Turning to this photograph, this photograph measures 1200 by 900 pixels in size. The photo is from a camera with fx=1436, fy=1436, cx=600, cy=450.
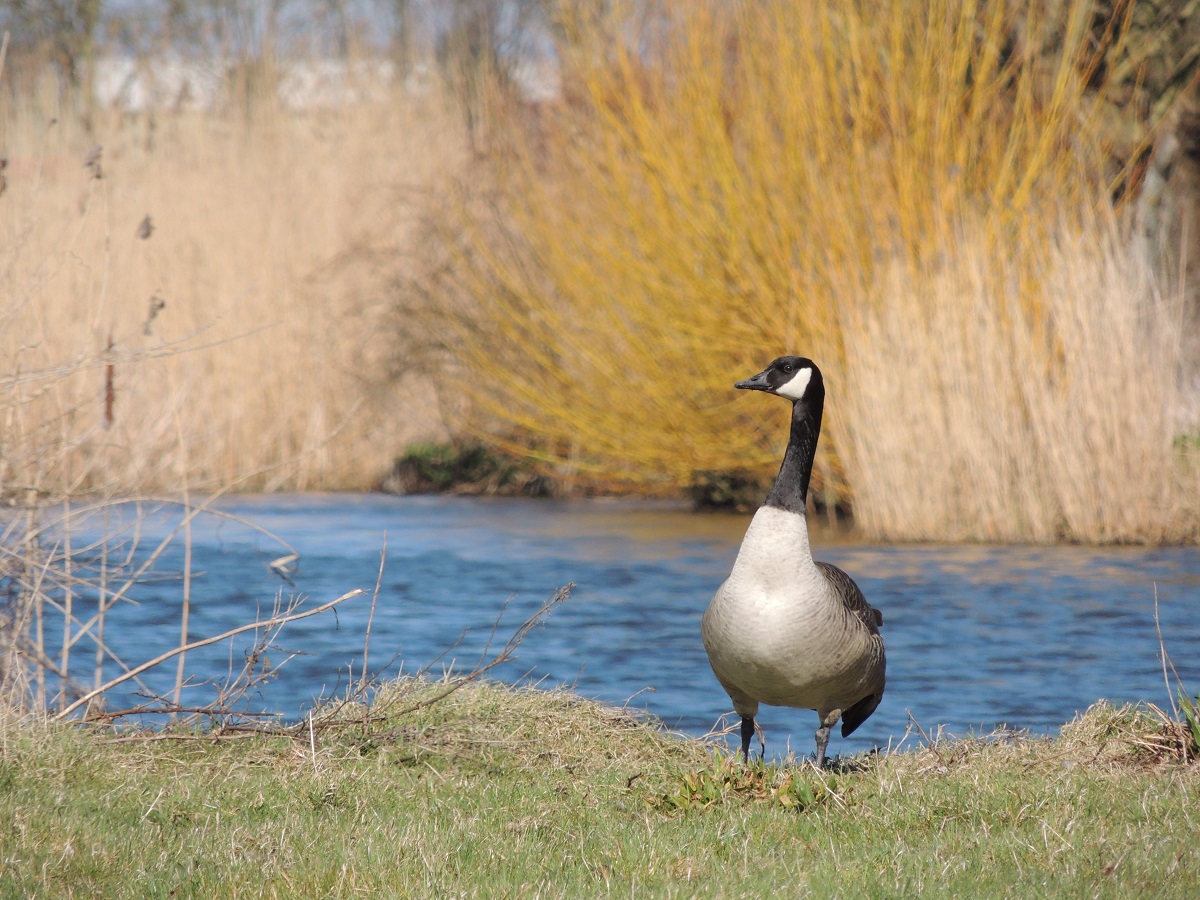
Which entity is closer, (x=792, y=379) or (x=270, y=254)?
(x=792, y=379)

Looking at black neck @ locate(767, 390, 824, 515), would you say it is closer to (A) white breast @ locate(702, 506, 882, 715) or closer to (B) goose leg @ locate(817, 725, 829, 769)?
(A) white breast @ locate(702, 506, 882, 715)

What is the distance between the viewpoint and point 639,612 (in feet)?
31.8

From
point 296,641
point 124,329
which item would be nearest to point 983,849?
point 296,641

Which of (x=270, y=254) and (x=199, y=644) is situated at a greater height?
(x=270, y=254)

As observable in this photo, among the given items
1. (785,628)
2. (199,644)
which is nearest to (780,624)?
(785,628)

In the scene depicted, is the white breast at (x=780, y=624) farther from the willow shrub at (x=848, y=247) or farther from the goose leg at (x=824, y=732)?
the willow shrub at (x=848, y=247)

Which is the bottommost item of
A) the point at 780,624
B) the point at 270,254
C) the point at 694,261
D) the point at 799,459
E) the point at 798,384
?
the point at 780,624

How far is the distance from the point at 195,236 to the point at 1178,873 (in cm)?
1415

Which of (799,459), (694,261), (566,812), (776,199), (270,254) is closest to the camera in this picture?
(566,812)

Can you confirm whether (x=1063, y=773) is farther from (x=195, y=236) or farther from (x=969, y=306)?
(x=195, y=236)

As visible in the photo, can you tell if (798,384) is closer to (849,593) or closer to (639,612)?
(849,593)

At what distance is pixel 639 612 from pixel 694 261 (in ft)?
12.9

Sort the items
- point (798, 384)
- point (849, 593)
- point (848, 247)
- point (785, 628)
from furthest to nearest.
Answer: point (848, 247), point (798, 384), point (849, 593), point (785, 628)

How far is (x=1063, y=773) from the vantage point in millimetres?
4762
